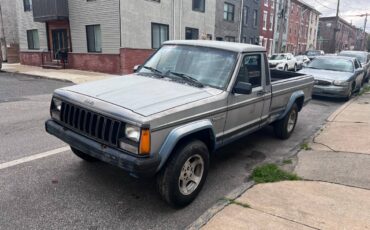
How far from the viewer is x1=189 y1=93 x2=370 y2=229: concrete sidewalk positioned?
315 cm

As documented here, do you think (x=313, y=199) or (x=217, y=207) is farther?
(x=313, y=199)

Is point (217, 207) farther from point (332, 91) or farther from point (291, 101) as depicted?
point (332, 91)

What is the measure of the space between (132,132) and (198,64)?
1.68m

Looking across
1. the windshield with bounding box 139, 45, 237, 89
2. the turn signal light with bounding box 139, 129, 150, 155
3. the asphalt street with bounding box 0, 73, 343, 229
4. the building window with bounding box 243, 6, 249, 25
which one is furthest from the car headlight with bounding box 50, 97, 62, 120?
the building window with bounding box 243, 6, 249, 25

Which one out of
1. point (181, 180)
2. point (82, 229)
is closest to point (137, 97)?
point (181, 180)

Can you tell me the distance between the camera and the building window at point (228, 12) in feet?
87.5

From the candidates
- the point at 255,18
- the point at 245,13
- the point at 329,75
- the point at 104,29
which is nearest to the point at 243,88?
the point at 329,75

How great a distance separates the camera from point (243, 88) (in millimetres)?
3877

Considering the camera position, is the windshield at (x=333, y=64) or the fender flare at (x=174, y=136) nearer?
the fender flare at (x=174, y=136)

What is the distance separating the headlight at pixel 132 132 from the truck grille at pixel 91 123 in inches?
3.6

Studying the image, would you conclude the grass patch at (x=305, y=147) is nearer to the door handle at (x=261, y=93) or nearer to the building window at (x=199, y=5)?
the door handle at (x=261, y=93)

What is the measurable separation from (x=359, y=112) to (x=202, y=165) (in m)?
7.27

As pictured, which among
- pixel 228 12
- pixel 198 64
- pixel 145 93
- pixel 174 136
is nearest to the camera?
pixel 174 136

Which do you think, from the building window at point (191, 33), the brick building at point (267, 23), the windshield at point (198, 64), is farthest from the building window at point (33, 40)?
the brick building at point (267, 23)
